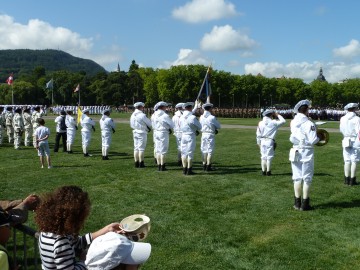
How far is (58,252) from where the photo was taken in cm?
357

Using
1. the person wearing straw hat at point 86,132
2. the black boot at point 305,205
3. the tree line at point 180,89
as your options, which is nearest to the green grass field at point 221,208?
the black boot at point 305,205

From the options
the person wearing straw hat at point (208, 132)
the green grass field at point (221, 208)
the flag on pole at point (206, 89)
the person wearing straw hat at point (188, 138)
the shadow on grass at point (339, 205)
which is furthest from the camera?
the flag on pole at point (206, 89)

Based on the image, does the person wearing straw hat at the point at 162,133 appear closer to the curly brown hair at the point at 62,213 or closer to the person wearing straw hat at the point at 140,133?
the person wearing straw hat at the point at 140,133

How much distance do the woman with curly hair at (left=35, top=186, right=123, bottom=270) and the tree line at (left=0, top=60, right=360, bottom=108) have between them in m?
84.3

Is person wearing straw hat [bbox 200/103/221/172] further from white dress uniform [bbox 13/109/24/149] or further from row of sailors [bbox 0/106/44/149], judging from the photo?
white dress uniform [bbox 13/109/24/149]

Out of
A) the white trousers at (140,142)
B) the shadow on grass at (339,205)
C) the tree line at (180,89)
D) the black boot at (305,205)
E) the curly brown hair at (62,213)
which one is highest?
the tree line at (180,89)

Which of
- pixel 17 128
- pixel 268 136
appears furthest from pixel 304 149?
pixel 17 128

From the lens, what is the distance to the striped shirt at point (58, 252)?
140 inches

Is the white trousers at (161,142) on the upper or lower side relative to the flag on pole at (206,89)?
lower

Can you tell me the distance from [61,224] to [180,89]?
8577cm

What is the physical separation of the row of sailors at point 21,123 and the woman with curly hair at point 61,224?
18138mm

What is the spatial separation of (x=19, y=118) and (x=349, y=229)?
18.7 meters

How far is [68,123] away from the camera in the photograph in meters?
20.9

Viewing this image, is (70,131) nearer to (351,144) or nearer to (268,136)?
(268,136)
